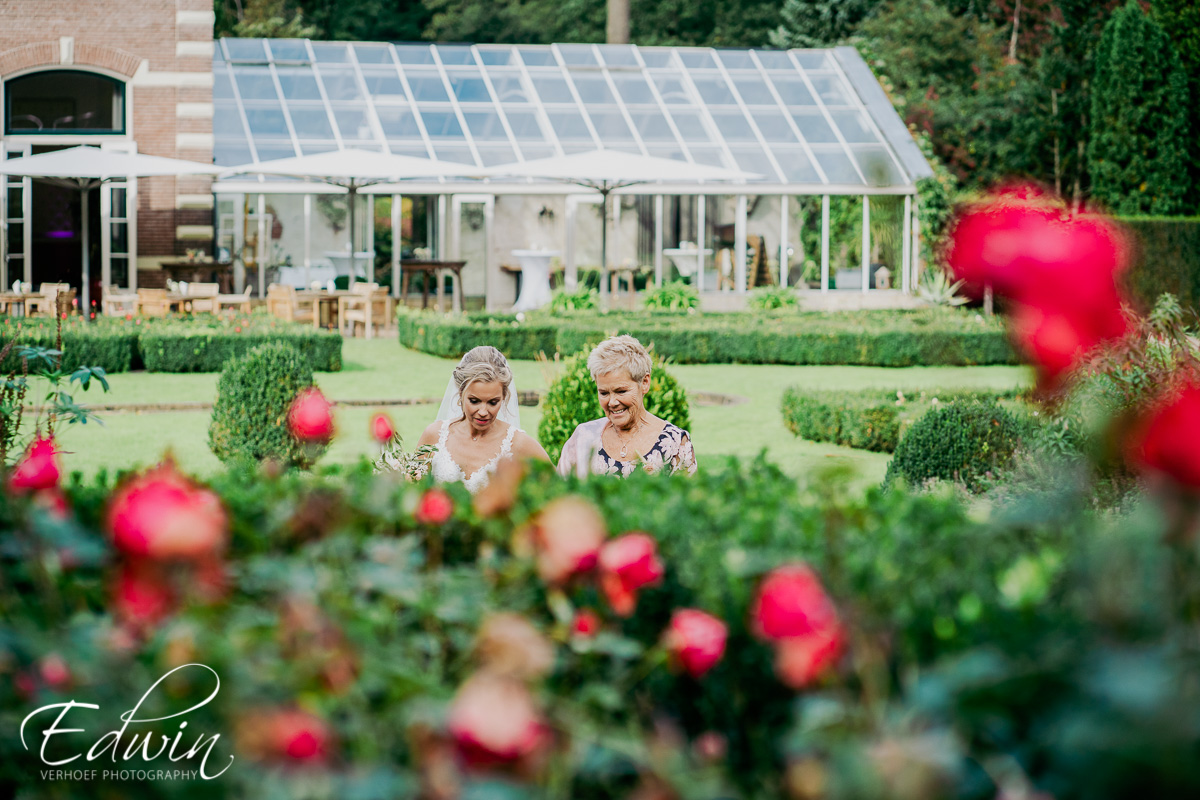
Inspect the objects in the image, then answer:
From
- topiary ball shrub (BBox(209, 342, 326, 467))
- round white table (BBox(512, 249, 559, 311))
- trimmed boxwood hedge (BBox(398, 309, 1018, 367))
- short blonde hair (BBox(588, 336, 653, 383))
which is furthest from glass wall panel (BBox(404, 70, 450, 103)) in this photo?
short blonde hair (BBox(588, 336, 653, 383))

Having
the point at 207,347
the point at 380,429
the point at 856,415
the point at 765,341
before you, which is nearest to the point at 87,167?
the point at 207,347

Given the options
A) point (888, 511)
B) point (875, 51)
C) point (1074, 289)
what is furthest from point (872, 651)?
point (875, 51)

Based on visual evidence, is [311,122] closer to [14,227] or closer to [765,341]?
[14,227]

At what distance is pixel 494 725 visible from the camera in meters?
1.36

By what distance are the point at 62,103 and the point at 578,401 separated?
637 inches

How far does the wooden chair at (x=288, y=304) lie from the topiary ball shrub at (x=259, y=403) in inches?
379

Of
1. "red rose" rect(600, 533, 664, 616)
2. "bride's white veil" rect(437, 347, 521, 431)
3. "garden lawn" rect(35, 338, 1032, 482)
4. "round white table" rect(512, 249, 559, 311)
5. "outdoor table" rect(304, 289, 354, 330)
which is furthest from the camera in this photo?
"round white table" rect(512, 249, 559, 311)

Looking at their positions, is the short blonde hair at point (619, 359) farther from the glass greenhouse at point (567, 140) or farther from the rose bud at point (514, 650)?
the glass greenhouse at point (567, 140)

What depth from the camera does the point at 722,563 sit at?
7.10 ft

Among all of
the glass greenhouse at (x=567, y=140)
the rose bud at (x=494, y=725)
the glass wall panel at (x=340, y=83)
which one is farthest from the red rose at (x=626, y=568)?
the glass wall panel at (x=340, y=83)

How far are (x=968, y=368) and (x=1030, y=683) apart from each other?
14.5 metres

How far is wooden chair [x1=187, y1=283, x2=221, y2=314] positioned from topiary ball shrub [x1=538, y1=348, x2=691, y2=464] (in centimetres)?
1012

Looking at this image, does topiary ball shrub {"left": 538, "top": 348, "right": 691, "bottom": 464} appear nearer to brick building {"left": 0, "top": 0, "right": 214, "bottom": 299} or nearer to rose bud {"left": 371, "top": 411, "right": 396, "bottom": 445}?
rose bud {"left": 371, "top": 411, "right": 396, "bottom": 445}

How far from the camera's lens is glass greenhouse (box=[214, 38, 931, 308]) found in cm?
2152
